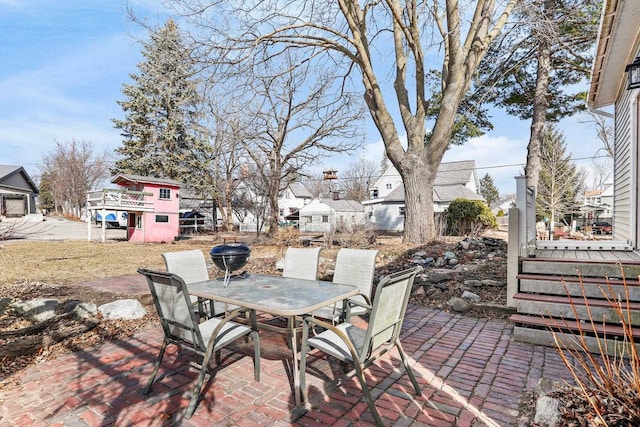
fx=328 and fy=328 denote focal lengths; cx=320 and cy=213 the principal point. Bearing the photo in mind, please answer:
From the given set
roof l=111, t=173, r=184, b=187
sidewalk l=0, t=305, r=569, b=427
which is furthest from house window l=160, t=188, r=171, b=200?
sidewalk l=0, t=305, r=569, b=427

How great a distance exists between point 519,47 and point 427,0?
4.08 metres

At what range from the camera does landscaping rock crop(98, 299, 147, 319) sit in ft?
14.4

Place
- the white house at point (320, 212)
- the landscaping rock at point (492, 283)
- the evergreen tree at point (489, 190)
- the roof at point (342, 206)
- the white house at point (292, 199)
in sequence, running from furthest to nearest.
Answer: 1. the evergreen tree at point (489, 190)
2. the white house at point (292, 199)
3. the roof at point (342, 206)
4. the white house at point (320, 212)
5. the landscaping rock at point (492, 283)

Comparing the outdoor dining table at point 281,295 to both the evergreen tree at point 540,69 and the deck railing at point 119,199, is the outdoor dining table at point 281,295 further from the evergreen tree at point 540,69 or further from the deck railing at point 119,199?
the deck railing at point 119,199

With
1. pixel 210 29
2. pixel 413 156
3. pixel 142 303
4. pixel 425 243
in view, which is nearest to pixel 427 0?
pixel 413 156

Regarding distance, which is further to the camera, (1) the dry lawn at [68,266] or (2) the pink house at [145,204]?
(2) the pink house at [145,204]

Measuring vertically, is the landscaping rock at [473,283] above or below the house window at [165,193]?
below

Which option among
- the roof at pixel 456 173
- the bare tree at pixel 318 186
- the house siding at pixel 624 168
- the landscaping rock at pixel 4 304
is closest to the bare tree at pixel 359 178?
the bare tree at pixel 318 186

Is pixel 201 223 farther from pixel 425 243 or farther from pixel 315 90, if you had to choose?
pixel 425 243

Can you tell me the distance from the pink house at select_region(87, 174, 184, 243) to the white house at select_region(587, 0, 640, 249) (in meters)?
18.7

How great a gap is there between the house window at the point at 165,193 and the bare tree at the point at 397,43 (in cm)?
1205

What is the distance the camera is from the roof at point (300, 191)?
143ft

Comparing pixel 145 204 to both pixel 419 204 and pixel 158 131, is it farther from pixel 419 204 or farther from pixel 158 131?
pixel 419 204

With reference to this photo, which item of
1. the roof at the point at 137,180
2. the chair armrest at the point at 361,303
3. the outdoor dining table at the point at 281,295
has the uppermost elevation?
the roof at the point at 137,180
